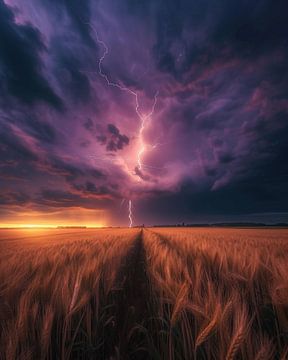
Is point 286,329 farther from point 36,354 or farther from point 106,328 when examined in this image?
point 36,354

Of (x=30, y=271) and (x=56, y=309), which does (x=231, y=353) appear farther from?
(x=30, y=271)

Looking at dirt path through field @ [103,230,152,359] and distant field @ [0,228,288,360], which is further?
dirt path through field @ [103,230,152,359]

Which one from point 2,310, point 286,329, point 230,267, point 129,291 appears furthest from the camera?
point 230,267

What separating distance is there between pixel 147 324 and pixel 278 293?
41.0 inches

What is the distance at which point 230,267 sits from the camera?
2912mm

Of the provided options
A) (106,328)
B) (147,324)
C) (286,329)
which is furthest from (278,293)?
(106,328)

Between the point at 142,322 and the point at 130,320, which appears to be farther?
Answer: the point at 130,320

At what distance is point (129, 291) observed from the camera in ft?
8.00

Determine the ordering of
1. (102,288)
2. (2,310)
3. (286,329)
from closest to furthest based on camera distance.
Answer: (286,329), (2,310), (102,288)

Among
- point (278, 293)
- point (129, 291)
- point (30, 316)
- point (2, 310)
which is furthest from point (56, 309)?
point (278, 293)

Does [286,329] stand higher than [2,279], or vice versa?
[2,279]

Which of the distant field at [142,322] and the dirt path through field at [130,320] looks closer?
the distant field at [142,322]

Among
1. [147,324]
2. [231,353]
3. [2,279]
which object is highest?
[2,279]

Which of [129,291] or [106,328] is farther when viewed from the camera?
[129,291]
